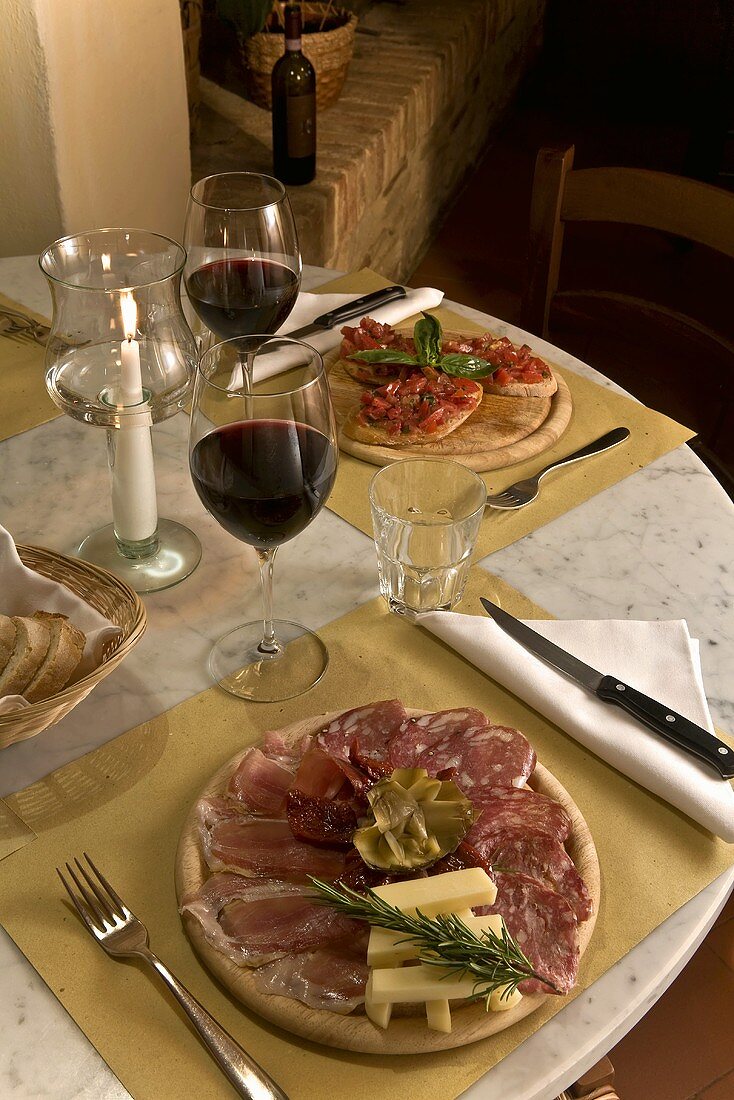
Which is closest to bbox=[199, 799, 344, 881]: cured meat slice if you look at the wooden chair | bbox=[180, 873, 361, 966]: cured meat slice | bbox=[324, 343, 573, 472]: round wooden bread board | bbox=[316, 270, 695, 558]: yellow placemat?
bbox=[180, 873, 361, 966]: cured meat slice

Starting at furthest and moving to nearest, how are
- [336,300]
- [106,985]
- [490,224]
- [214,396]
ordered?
[490,224], [336,300], [214,396], [106,985]

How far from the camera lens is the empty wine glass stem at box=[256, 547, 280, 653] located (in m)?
1.02

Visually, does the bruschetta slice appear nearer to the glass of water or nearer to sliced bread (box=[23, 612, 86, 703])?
the glass of water

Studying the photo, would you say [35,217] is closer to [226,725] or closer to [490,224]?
[226,725]

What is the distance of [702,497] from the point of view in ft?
4.25

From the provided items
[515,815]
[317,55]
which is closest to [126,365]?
[515,815]

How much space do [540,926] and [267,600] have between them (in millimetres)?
405

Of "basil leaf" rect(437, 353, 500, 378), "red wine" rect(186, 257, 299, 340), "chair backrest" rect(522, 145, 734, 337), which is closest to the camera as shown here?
"red wine" rect(186, 257, 299, 340)

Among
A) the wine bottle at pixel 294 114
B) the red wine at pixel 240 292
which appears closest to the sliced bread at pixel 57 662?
the red wine at pixel 240 292

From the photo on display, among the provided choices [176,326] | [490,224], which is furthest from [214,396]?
[490,224]

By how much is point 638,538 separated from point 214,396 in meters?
0.58

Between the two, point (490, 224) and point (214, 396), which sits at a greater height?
point (214, 396)

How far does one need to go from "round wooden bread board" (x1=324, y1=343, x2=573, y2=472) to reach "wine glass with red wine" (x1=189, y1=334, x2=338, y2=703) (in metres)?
0.34

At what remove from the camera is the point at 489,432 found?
135 cm
